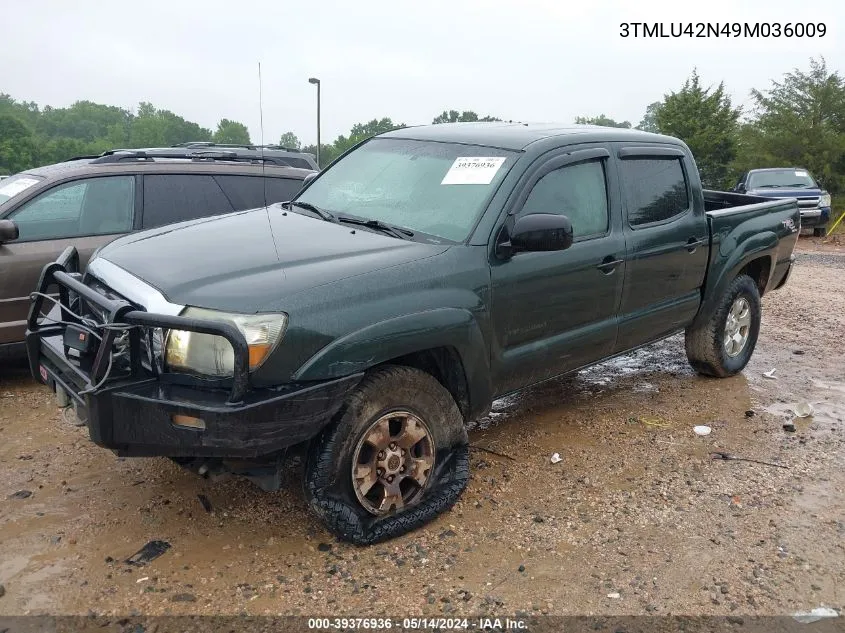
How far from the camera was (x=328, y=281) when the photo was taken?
9.91ft

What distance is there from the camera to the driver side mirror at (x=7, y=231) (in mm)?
4867

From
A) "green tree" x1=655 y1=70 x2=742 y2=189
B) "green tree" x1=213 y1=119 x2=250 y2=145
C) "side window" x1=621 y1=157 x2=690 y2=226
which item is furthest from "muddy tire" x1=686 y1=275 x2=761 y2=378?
"green tree" x1=213 y1=119 x2=250 y2=145

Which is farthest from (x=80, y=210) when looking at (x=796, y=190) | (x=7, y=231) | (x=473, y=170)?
(x=796, y=190)

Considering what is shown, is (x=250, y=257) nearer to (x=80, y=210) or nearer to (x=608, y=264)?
(x=608, y=264)

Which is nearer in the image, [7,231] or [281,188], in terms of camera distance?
[7,231]

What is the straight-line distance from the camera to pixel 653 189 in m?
4.66

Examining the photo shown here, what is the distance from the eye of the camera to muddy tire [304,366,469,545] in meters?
3.07

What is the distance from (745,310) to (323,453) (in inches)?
159

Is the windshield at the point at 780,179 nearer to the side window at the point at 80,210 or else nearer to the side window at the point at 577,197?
the side window at the point at 577,197

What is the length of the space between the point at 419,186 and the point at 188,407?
179 centimetres

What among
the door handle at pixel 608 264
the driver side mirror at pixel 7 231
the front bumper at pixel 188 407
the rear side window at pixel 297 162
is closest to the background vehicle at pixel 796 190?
the rear side window at pixel 297 162

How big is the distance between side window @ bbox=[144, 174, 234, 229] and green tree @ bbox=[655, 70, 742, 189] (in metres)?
27.0

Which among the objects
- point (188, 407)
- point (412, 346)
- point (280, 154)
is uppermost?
point (280, 154)

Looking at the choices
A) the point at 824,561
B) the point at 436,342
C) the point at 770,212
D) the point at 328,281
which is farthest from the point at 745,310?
the point at 328,281
